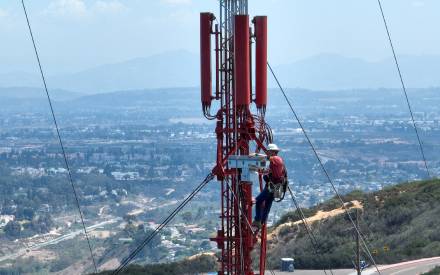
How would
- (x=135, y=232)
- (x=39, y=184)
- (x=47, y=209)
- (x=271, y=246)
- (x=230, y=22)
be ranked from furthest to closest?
(x=39, y=184) → (x=47, y=209) → (x=135, y=232) → (x=271, y=246) → (x=230, y=22)

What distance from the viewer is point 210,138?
17462 cm

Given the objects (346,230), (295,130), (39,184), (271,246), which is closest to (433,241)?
(346,230)

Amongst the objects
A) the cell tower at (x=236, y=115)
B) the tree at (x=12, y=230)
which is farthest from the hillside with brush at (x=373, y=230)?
the tree at (x=12, y=230)

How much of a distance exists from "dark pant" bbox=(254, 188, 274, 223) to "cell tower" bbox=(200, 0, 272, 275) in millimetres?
144

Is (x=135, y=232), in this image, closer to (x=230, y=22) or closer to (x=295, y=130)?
(x=230, y=22)

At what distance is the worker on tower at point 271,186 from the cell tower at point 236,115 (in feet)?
0.48

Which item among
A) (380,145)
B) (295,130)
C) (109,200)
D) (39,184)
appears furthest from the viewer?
(295,130)

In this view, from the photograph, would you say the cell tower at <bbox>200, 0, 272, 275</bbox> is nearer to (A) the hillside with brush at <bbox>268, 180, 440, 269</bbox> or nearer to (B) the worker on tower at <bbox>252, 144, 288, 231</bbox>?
(B) the worker on tower at <bbox>252, 144, 288, 231</bbox>

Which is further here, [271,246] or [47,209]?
[47,209]

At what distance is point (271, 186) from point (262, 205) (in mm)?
378

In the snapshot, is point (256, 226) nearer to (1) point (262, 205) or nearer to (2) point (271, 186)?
(1) point (262, 205)

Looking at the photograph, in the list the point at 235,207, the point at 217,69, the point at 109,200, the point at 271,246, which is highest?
the point at 217,69

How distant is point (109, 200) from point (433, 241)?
90.1m

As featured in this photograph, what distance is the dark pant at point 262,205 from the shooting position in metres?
15.5
